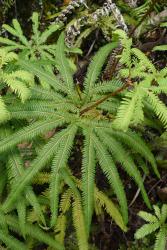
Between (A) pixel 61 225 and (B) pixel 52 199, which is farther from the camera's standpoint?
(A) pixel 61 225

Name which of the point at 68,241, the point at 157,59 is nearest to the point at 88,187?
the point at 68,241

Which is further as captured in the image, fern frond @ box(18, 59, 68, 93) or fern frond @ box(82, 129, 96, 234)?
fern frond @ box(18, 59, 68, 93)

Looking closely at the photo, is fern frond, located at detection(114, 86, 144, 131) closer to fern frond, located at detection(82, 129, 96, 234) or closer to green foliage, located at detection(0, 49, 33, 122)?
fern frond, located at detection(82, 129, 96, 234)

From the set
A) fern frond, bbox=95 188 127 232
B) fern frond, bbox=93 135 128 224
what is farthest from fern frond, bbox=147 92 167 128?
fern frond, bbox=95 188 127 232

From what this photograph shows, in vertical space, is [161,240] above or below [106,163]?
below

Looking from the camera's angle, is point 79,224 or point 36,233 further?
point 79,224

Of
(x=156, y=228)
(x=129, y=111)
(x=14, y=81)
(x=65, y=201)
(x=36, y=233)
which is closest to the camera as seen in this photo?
(x=129, y=111)

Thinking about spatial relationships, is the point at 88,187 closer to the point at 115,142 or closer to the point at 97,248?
the point at 115,142

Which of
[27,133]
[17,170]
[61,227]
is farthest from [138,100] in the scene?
[61,227]

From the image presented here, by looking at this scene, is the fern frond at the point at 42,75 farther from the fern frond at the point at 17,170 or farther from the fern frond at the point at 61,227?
the fern frond at the point at 61,227

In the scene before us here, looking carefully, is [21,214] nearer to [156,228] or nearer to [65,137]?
[65,137]

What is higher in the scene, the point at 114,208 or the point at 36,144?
the point at 36,144
